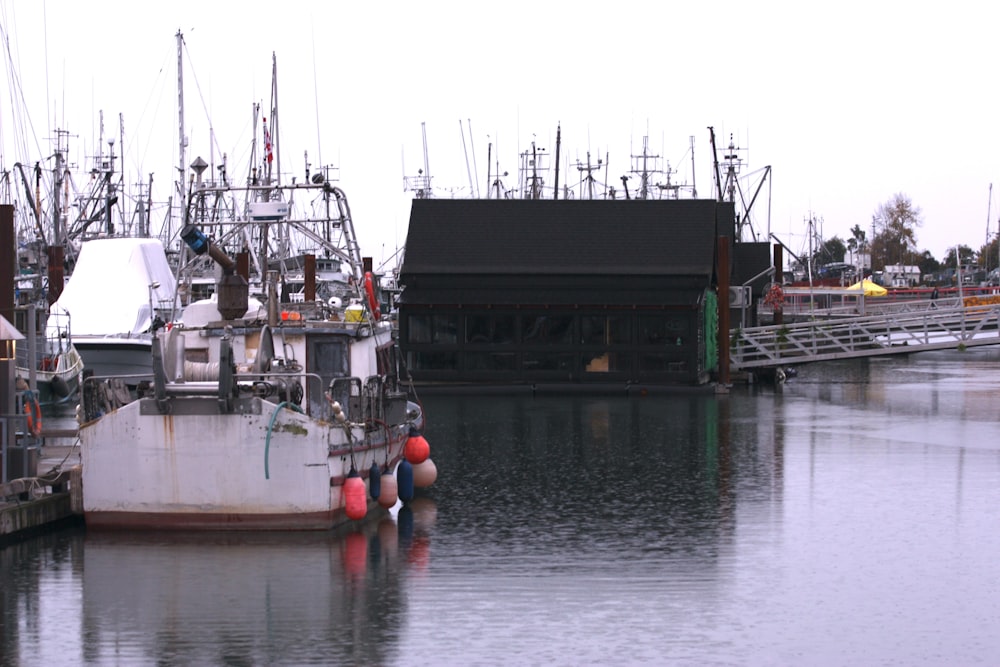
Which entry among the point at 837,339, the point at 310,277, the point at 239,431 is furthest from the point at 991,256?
the point at 239,431

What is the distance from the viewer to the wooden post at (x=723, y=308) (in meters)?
48.1

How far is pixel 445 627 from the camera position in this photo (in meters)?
17.5

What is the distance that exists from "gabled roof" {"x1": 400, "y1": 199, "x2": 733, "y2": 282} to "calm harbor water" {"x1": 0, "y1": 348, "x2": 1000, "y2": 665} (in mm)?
17474

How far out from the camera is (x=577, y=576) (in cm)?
2023

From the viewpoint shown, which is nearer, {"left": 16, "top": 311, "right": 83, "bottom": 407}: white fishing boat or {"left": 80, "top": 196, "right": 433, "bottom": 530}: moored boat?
{"left": 80, "top": 196, "right": 433, "bottom": 530}: moored boat

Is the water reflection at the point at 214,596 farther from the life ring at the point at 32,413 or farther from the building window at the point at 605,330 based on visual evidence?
the building window at the point at 605,330

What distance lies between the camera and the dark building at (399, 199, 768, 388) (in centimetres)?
4931

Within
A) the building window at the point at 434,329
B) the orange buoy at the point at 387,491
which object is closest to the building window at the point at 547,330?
the building window at the point at 434,329

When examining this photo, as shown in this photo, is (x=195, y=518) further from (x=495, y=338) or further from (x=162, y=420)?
(x=495, y=338)

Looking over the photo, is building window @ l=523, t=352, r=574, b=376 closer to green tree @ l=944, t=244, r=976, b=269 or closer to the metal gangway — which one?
the metal gangway

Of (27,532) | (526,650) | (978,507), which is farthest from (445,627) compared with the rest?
(978,507)

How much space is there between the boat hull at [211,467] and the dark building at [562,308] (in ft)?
91.4

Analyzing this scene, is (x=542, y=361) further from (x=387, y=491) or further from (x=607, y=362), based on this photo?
(x=387, y=491)

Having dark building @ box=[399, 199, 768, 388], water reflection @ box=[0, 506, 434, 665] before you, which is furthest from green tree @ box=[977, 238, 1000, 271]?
water reflection @ box=[0, 506, 434, 665]
